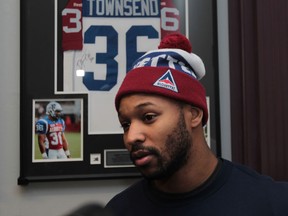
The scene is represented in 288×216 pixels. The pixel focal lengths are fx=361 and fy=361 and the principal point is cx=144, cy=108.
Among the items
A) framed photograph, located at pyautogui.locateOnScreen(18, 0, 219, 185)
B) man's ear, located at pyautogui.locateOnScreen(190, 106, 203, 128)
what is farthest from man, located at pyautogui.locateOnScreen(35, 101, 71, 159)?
man's ear, located at pyautogui.locateOnScreen(190, 106, 203, 128)

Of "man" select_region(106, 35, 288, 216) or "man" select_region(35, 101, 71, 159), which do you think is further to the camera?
"man" select_region(35, 101, 71, 159)

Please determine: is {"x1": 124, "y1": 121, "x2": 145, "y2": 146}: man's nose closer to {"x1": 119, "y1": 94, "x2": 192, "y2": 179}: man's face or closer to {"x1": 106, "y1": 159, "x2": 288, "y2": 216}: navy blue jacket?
{"x1": 119, "y1": 94, "x2": 192, "y2": 179}: man's face

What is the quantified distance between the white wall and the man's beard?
1.35ft

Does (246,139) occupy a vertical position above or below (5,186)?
above

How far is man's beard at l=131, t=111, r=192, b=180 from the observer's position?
0.66 metres

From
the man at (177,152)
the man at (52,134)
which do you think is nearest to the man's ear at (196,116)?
the man at (177,152)

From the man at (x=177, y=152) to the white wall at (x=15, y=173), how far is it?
0.32 metres

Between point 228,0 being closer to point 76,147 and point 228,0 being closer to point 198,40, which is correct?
point 198,40

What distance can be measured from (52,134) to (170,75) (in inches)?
18.6

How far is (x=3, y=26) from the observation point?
1034 mm

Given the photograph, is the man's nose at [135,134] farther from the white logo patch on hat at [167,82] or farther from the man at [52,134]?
the man at [52,134]

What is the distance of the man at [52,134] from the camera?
3.35 feet

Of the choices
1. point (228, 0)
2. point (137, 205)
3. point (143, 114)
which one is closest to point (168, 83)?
point (143, 114)

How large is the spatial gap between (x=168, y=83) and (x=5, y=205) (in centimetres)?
64
